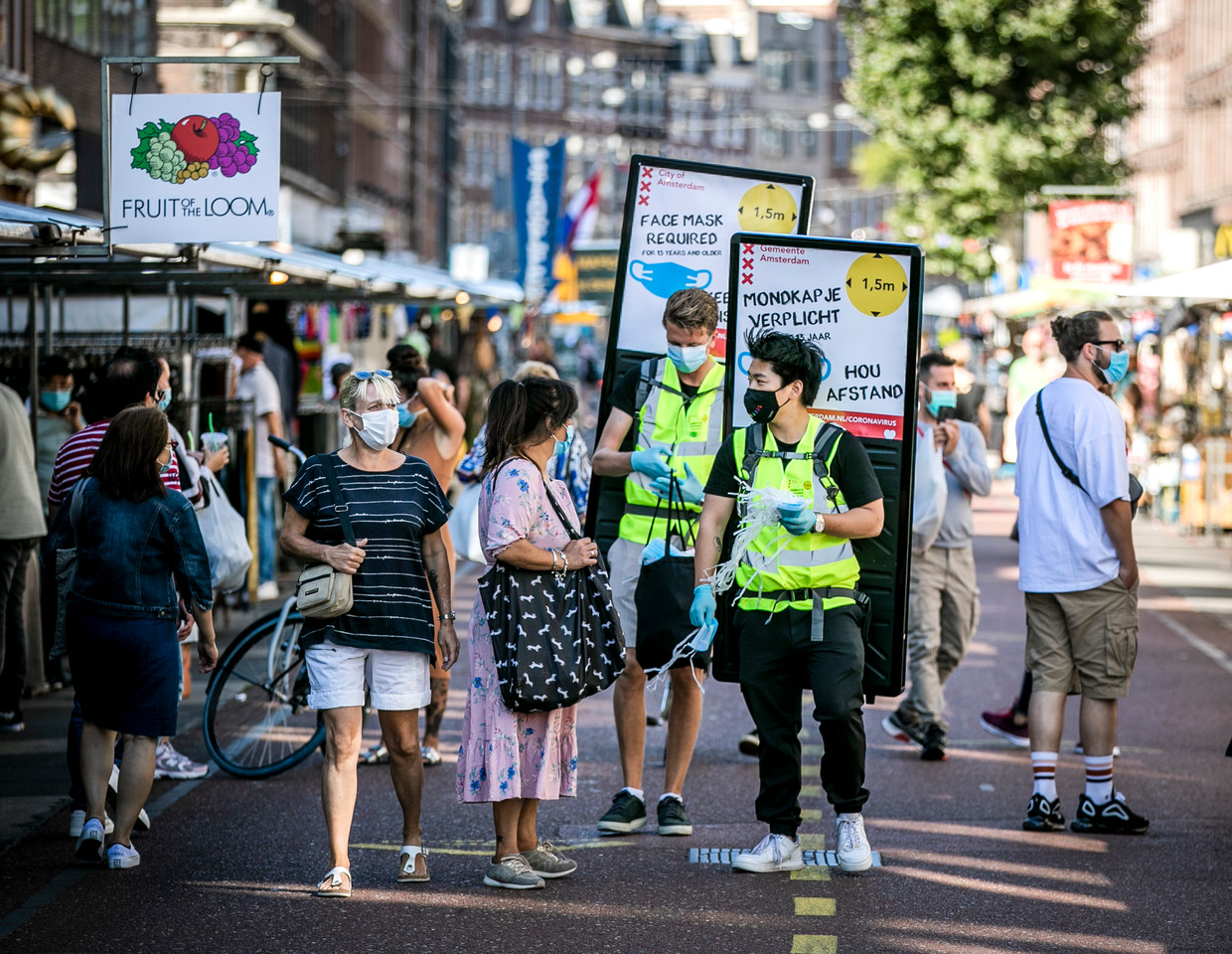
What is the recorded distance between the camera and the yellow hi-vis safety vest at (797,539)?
6297 mm

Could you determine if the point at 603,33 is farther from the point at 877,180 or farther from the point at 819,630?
the point at 819,630

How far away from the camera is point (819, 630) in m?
6.29

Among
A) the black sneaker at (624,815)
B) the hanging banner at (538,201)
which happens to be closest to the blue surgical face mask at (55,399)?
the black sneaker at (624,815)

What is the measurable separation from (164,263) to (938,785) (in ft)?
15.6

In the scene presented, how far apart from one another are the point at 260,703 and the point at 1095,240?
60.5ft

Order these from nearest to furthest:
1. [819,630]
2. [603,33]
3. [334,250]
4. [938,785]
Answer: [819,630], [938,785], [334,250], [603,33]

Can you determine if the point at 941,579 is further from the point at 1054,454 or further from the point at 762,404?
the point at 762,404

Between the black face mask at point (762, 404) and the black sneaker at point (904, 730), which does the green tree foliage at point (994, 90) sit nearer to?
the black sneaker at point (904, 730)

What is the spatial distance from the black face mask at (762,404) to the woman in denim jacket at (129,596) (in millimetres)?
2119

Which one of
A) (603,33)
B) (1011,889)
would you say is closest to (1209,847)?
(1011,889)

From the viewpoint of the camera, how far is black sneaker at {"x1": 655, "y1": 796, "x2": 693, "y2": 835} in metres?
7.11

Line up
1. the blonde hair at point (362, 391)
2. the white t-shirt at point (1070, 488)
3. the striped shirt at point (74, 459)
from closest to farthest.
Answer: the blonde hair at point (362, 391) < the white t-shirt at point (1070, 488) < the striped shirt at point (74, 459)

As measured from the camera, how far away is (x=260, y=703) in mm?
8375

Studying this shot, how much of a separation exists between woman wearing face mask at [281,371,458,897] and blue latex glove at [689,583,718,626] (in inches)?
34.2
